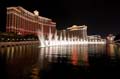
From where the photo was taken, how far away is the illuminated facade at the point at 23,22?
120438 millimetres

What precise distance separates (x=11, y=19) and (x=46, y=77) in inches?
4441

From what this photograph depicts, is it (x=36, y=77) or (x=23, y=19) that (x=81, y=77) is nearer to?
(x=36, y=77)

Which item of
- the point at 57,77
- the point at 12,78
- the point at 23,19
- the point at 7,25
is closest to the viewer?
the point at 12,78

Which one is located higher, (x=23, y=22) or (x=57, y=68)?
(x=23, y=22)

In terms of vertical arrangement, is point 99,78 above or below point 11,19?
below

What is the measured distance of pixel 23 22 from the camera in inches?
5487

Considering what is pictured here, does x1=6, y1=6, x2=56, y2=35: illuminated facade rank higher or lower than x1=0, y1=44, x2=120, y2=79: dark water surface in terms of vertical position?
higher

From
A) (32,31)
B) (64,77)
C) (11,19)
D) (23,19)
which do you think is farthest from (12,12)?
(64,77)

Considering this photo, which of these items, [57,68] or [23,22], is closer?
[57,68]

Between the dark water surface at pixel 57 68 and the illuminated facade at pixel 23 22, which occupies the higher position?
the illuminated facade at pixel 23 22

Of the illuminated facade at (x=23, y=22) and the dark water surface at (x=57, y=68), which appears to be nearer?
the dark water surface at (x=57, y=68)

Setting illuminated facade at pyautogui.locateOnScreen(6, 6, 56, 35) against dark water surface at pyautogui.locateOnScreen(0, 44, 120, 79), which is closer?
dark water surface at pyautogui.locateOnScreen(0, 44, 120, 79)

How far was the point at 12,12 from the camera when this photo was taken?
12075 centimetres

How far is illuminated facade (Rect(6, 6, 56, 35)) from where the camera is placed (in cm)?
12044
